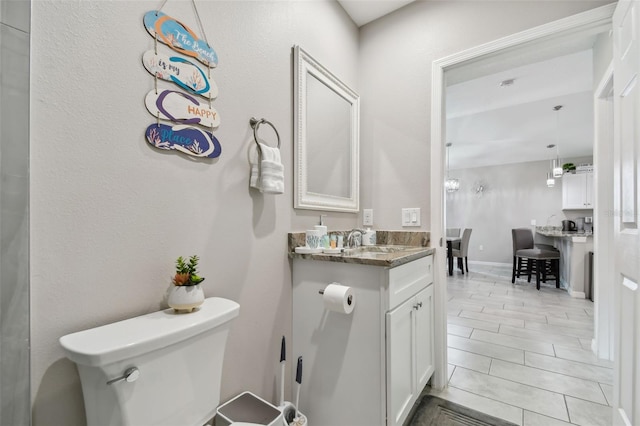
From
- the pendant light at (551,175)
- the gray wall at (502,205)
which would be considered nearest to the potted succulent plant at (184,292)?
the pendant light at (551,175)

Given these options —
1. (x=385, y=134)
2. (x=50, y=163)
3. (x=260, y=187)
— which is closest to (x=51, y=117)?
(x=50, y=163)

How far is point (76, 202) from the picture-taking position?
0.79 m

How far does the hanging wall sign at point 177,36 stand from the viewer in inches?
37.8

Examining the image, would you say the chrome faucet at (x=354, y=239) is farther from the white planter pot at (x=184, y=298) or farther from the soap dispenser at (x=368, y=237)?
the white planter pot at (x=184, y=298)

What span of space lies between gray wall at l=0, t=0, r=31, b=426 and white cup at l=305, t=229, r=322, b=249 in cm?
109

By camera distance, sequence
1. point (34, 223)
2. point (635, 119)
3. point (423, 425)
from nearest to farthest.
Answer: point (34, 223)
point (635, 119)
point (423, 425)

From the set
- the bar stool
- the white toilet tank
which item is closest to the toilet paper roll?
the white toilet tank

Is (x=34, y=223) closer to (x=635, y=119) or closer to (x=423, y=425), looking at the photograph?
(x=423, y=425)

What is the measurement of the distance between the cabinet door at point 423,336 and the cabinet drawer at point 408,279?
7 centimetres

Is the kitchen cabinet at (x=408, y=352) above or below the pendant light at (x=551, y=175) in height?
below

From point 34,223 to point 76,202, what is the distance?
0.34 feet

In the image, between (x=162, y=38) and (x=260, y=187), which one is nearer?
(x=162, y=38)

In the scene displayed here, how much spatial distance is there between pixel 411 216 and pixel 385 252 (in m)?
0.47

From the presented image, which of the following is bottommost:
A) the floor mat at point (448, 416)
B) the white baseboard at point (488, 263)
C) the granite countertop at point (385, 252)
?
the white baseboard at point (488, 263)
